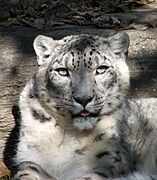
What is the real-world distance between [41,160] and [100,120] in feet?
1.83

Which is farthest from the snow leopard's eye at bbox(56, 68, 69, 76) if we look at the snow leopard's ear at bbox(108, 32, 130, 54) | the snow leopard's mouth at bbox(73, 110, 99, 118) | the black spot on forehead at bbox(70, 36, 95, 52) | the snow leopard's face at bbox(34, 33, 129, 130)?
the snow leopard's ear at bbox(108, 32, 130, 54)

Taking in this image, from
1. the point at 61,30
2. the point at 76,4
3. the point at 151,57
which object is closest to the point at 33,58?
the point at 61,30

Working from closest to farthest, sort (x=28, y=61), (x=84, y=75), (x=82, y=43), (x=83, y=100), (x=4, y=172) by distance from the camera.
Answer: (x=83, y=100) < (x=84, y=75) < (x=82, y=43) < (x=4, y=172) < (x=28, y=61)

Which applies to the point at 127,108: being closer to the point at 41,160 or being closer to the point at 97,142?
the point at 97,142

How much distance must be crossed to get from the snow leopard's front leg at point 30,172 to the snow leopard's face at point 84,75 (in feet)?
1.45

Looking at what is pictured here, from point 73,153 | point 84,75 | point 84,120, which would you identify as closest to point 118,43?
point 84,75

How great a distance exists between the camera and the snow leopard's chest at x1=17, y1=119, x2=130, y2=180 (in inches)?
190

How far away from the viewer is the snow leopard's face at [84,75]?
4691mm

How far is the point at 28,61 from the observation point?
19.5 feet

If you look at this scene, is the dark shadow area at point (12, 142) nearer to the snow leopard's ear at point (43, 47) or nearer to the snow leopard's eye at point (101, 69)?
the snow leopard's ear at point (43, 47)

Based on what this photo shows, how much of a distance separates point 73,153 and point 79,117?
344mm

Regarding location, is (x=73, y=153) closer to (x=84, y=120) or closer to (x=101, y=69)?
(x=84, y=120)

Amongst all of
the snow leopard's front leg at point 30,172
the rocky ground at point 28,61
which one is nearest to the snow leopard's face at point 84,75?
the snow leopard's front leg at point 30,172

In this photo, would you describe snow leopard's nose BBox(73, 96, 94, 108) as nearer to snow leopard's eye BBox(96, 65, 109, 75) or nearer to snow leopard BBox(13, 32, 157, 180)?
snow leopard BBox(13, 32, 157, 180)
